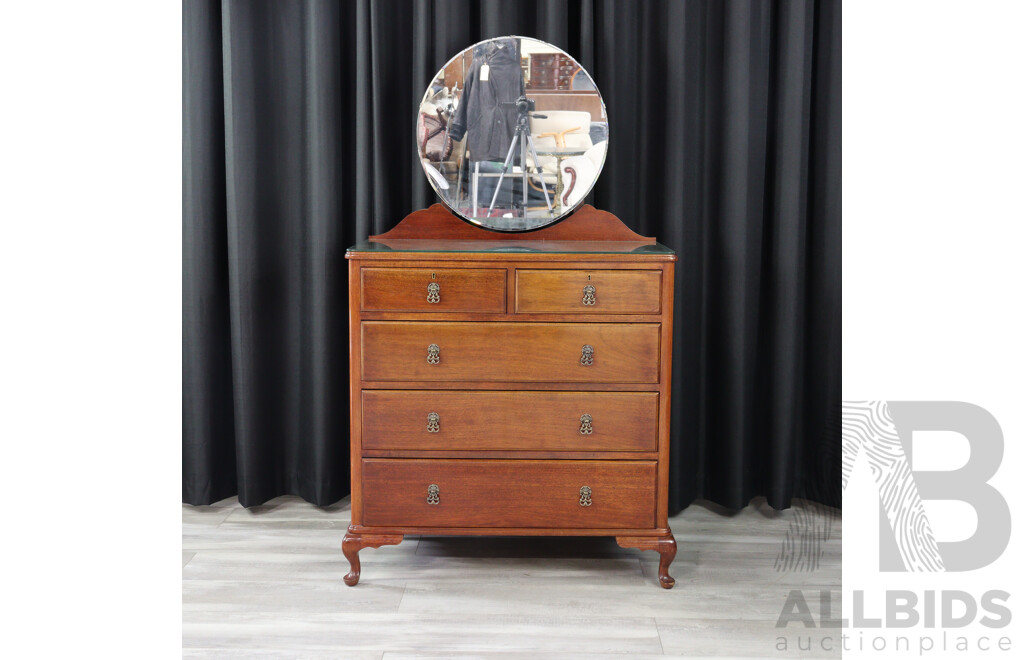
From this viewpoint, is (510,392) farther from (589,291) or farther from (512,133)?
(512,133)

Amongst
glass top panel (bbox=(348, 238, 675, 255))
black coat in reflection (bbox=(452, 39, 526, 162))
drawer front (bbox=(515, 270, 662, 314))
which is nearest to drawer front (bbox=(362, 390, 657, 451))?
drawer front (bbox=(515, 270, 662, 314))

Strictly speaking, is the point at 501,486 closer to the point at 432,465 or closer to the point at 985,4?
the point at 432,465

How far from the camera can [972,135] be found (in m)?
0.79

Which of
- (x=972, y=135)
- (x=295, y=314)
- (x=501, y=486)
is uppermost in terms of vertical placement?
(x=972, y=135)

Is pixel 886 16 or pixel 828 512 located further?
pixel 828 512

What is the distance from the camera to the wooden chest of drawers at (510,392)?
1.91 m

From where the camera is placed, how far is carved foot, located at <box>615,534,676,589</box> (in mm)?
2002

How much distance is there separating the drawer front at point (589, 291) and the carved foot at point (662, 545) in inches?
24.2

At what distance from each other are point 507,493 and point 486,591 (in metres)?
0.27

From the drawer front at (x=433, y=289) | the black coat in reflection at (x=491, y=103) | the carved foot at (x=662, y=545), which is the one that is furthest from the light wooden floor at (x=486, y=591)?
the black coat in reflection at (x=491, y=103)

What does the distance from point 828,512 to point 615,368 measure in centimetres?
109

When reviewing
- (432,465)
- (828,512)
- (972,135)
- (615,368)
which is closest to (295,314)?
(432,465)

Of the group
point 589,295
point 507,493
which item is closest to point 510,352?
point 589,295
